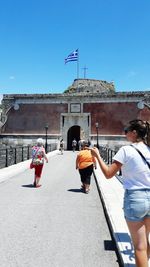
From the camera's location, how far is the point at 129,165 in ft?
9.90

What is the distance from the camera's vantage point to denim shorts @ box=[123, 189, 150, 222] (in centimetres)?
291

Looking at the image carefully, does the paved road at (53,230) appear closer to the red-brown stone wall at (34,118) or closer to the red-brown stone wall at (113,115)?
the red-brown stone wall at (113,115)

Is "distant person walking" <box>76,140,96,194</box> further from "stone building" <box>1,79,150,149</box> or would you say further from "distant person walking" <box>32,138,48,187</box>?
"stone building" <box>1,79,150,149</box>

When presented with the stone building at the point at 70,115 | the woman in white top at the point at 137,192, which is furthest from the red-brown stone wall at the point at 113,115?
the woman in white top at the point at 137,192

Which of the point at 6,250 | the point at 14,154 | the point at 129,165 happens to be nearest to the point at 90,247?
the point at 6,250

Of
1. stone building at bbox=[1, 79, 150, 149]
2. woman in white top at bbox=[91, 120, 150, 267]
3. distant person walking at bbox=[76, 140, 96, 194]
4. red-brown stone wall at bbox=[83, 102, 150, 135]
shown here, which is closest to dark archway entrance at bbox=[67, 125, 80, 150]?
stone building at bbox=[1, 79, 150, 149]

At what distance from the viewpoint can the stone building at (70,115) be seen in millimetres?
36875

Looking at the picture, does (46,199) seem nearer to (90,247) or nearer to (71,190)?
(71,190)

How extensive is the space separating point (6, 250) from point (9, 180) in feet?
23.3

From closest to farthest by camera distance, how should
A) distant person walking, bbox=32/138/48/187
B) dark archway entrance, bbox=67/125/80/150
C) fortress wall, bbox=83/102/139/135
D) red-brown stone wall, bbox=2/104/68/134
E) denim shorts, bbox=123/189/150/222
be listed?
1. denim shorts, bbox=123/189/150/222
2. distant person walking, bbox=32/138/48/187
3. fortress wall, bbox=83/102/139/135
4. red-brown stone wall, bbox=2/104/68/134
5. dark archway entrance, bbox=67/125/80/150

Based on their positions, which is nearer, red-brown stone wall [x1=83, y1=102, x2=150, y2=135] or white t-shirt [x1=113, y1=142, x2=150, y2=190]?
white t-shirt [x1=113, y1=142, x2=150, y2=190]

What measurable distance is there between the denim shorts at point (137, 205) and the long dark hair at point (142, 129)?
1.73ft

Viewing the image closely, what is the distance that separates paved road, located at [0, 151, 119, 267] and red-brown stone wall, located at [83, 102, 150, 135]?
28.6 meters

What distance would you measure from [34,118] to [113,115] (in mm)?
9858
